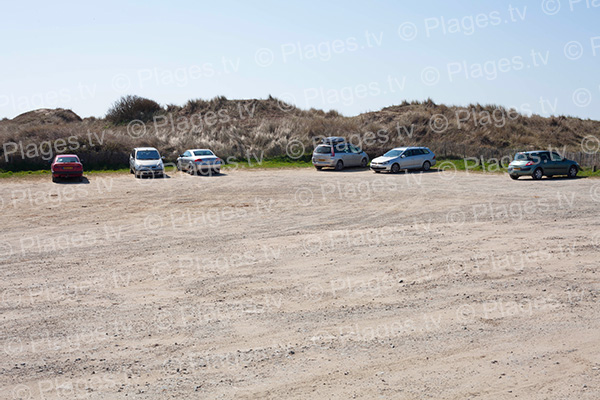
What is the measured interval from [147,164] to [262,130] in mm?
17785

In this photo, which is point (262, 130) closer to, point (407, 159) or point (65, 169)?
point (407, 159)

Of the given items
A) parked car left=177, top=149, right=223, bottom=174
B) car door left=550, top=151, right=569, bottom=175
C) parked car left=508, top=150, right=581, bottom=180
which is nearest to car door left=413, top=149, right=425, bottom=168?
parked car left=508, top=150, right=581, bottom=180

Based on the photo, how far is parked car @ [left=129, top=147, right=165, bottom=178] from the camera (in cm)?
2908

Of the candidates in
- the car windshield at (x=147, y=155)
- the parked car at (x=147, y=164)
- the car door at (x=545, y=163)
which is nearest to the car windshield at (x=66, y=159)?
the parked car at (x=147, y=164)

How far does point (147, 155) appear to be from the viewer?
3047 centimetres

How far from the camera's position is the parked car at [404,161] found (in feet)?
102

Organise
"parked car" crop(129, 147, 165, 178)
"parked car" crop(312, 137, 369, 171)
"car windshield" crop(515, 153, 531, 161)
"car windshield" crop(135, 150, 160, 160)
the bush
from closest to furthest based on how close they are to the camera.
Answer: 1. "car windshield" crop(515, 153, 531, 161)
2. "parked car" crop(129, 147, 165, 178)
3. "car windshield" crop(135, 150, 160, 160)
4. "parked car" crop(312, 137, 369, 171)
5. the bush

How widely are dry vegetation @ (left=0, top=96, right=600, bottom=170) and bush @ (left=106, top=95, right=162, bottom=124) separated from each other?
0.11 m

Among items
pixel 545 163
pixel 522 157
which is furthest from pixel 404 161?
pixel 545 163

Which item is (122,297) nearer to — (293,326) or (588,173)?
(293,326)

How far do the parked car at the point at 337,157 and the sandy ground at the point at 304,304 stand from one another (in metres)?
16.0

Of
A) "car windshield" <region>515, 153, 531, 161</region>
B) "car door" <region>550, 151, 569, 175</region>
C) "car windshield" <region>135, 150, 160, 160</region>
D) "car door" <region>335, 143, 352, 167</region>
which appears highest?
"car windshield" <region>135, 150, 160, 160</region>

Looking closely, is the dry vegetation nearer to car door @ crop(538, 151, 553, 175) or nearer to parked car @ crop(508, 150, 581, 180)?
parked car @ crop(508, 150, 581, 180)

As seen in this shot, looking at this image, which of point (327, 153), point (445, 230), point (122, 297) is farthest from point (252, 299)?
point (327, 153)
